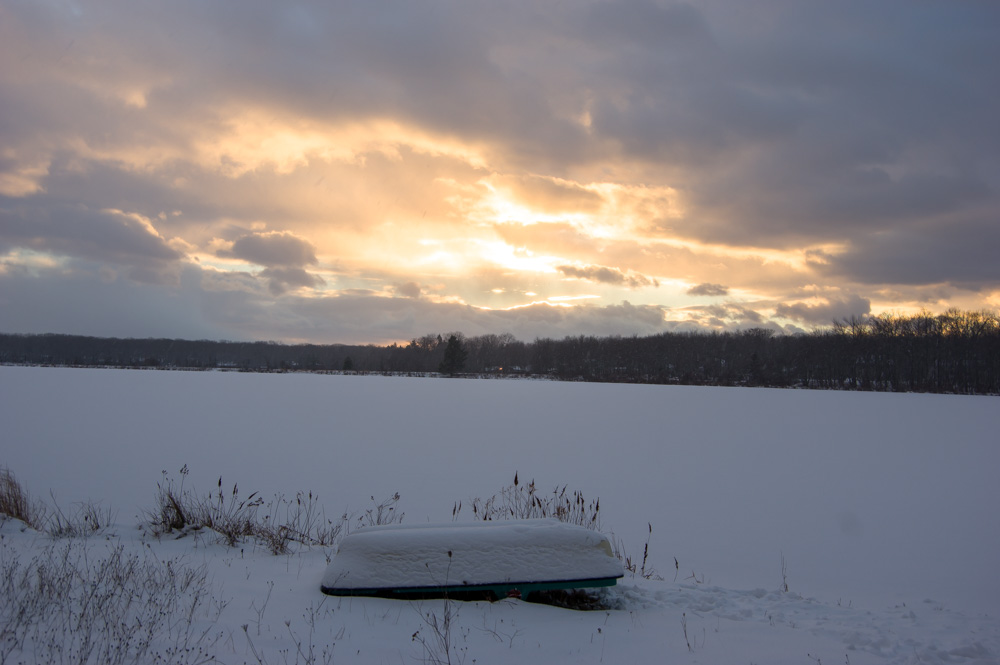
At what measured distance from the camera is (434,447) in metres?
17.5

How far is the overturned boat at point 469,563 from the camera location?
418 centimetres

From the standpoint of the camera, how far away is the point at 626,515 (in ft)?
32.6

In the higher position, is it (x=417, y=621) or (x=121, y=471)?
(x=417, y=621)

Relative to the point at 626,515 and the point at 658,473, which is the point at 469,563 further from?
the point at 658,473

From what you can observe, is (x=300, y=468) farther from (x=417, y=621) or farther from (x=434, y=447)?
(x=417, y=621)

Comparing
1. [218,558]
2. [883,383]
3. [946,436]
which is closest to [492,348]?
[883,383]

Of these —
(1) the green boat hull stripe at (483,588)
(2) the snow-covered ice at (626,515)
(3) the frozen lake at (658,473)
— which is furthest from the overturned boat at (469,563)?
(3) the frozen lake at (658,473)

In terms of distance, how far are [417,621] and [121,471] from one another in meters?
11.4

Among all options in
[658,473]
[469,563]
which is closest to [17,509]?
[469,563]

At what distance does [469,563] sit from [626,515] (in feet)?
20.7

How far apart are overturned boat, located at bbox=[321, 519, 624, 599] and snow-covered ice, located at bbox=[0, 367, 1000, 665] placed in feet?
0.48

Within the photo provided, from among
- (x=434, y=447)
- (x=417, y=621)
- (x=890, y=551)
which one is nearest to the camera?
(x=417, y=621)

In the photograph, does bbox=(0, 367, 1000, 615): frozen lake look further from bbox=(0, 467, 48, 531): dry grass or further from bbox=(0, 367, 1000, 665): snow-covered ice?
bbox=(0, 467, 48, 531): dry grass

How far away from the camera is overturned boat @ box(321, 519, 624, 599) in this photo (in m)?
4.18
